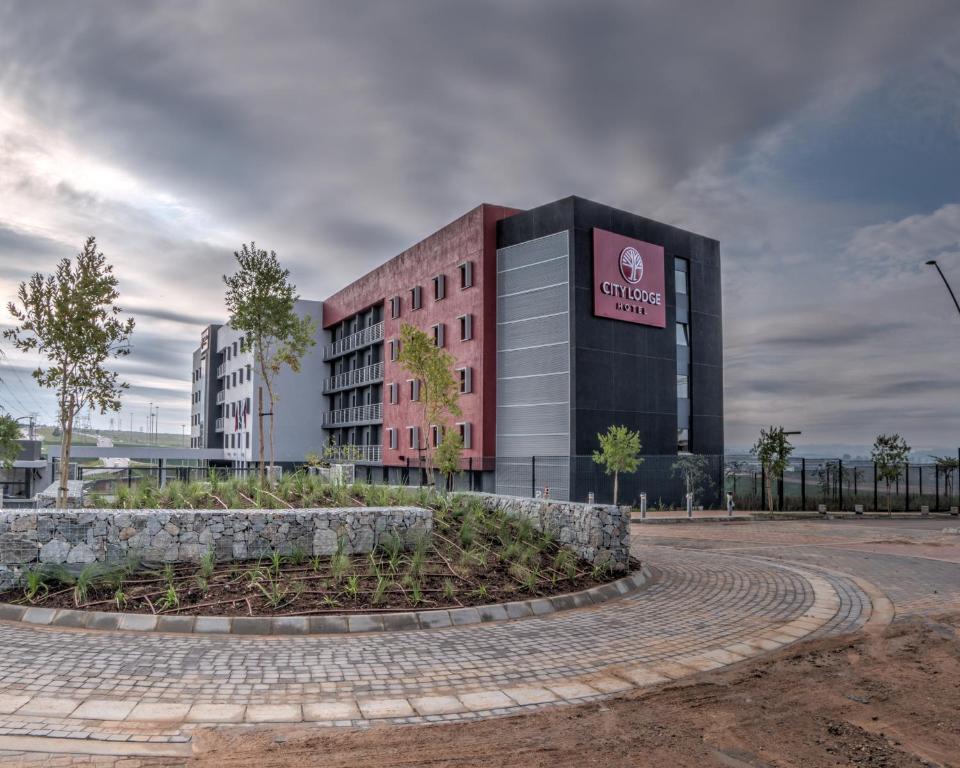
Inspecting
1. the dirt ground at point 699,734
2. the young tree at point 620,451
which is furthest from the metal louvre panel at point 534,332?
the dirt ground at point 699,734

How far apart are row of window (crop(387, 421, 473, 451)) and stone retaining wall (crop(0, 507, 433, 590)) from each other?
19.4m

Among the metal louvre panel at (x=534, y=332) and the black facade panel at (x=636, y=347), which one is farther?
the metal louvre panel at (x=534, y=332)

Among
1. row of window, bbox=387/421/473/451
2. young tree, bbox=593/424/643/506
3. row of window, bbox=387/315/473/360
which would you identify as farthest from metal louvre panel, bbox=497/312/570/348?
young tree, bbox=593/424/643/506

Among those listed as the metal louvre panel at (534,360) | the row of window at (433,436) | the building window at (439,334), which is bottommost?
the row of window at (433,436)

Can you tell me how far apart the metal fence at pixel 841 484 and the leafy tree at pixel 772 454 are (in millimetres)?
324

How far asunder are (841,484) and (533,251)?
65.7ft

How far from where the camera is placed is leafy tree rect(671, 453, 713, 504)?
32.4 m

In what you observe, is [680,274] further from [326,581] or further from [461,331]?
[326,581]

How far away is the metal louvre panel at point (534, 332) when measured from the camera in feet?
102

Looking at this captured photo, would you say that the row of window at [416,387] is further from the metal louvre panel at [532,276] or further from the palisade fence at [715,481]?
the metal louvre panel at [532,276]

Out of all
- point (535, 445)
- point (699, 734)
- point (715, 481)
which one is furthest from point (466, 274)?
point (699, 734)

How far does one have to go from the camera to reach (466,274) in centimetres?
3500

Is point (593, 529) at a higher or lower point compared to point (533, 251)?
lower

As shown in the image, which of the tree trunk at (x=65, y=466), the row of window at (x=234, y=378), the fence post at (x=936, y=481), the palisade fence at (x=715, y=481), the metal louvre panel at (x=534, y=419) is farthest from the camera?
the row of window at (x=234, y=378)
